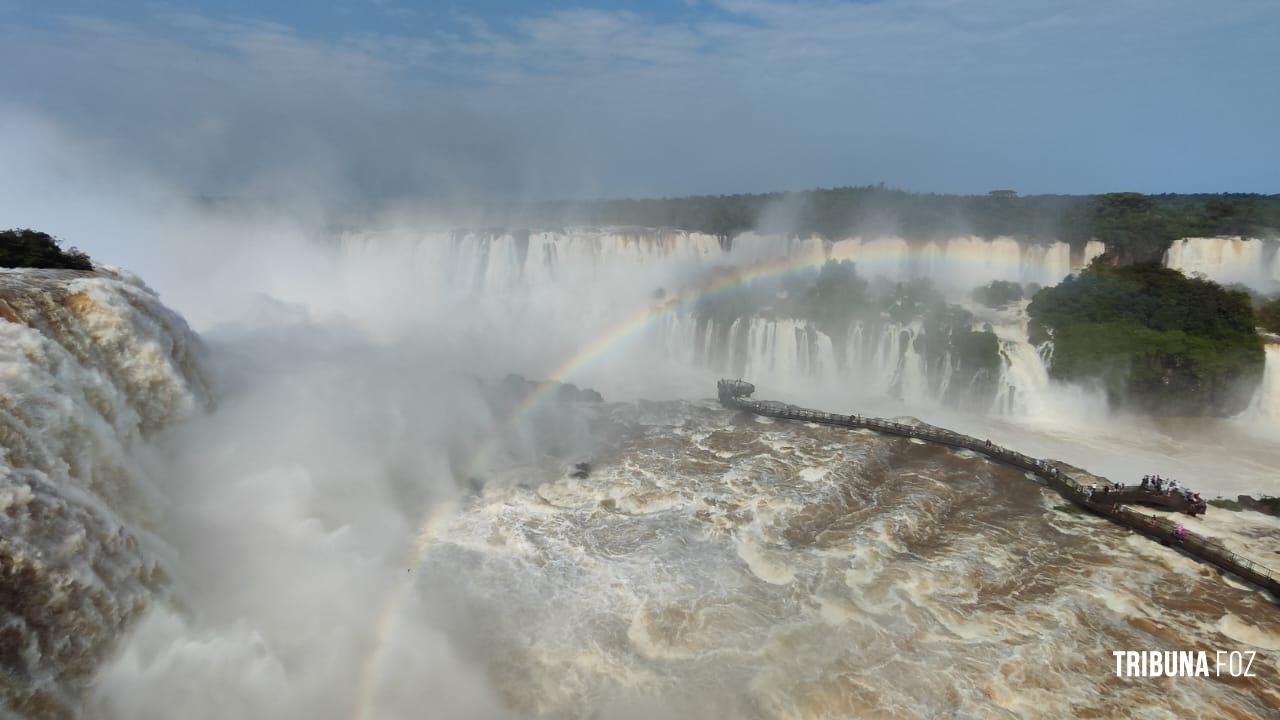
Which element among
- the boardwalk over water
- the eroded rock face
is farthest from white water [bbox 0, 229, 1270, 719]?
the boardwalk over water

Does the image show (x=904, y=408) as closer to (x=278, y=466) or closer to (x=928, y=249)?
(x=928, y=249)

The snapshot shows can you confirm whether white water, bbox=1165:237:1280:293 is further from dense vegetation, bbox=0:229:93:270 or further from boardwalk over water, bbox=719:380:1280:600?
dense vegetation, bbox=0:229:93:270

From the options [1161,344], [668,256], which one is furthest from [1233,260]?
[668,256]

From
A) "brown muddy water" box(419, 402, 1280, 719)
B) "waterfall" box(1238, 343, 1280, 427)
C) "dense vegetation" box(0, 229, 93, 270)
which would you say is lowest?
"brown muddy water" box(419, 402, 1280, 719)

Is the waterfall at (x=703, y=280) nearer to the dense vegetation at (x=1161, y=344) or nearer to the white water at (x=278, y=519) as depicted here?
the dense vegetation at (x=1161, y=344)

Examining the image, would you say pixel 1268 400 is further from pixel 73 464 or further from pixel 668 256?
pixel 73 464
